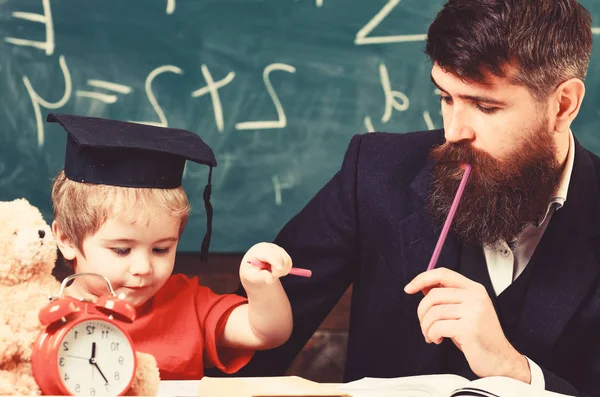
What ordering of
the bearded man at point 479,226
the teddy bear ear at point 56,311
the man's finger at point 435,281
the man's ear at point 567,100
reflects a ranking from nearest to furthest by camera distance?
1. the teddy bear ear at point 56,311
2. the man's finger at point 435,281
3. the bearded man at point 479,226
4. the man's ear at point 567,100

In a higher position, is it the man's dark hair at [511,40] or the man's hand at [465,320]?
the man's dark hair at [511,40]

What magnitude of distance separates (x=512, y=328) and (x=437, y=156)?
37 centimetres

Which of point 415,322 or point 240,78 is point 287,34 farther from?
point 415,322

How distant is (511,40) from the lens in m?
1.51

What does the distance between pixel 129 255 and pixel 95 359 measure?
0.28 meters

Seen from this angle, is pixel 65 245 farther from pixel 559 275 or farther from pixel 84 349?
pixel 559 275

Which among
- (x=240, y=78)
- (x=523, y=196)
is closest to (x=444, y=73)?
(x=523, y=196)

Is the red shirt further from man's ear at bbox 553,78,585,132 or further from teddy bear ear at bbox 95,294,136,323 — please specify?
man's ear at bbox 553,78,585,132

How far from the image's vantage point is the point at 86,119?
56.8 inches

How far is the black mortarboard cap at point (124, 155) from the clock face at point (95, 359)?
1.06 feet

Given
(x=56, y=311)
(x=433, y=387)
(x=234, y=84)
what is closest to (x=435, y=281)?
(x=433, y=387)

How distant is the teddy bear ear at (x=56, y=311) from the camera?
111 centimetres

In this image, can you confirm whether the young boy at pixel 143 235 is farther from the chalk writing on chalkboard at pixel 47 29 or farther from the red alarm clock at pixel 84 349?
the chalk writing on chalkboard at pixel 47 29

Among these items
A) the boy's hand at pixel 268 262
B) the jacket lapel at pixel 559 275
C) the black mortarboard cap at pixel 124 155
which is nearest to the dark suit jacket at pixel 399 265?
the jacket lapel at pixel 559 275
